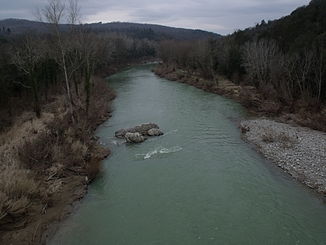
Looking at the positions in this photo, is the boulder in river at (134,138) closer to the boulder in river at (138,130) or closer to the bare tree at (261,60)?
the boulder in river at (138,130)

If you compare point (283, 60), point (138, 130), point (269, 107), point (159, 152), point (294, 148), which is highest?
point (283, 60)

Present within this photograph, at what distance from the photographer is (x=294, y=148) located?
1727 centimetres

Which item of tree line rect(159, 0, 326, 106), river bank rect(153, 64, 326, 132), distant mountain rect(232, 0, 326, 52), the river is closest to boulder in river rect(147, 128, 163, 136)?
the river

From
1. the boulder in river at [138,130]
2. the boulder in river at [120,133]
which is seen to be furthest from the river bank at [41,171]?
the boulder in river at [138,130]

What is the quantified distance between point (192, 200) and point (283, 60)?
73.3 ft

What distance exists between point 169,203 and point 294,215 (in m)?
4.80

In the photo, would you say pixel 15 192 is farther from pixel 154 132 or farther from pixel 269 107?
pixel 269 107

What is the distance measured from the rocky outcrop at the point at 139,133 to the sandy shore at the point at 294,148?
246 inches

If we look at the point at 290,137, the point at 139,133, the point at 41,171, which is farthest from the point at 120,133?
the point at 290,137

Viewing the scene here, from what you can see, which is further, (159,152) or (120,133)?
(120,133)

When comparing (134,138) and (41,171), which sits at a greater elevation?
(41,171)

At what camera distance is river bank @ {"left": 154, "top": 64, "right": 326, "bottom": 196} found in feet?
48.2

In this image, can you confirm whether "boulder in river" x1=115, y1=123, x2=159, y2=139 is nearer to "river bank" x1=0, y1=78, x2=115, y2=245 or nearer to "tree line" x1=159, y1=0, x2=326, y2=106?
"river bank" x1=0, y1=78, x2=115, y2=245


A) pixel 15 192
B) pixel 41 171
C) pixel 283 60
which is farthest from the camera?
pixel 283 60
